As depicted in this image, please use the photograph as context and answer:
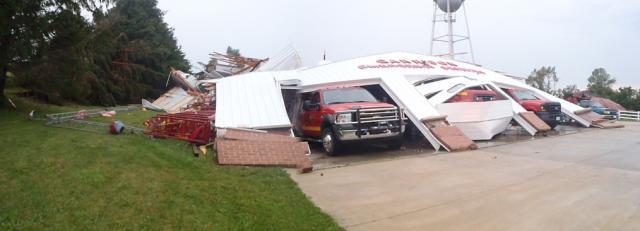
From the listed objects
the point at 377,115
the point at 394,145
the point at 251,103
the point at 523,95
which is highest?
the point at 523,95

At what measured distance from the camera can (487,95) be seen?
14273 mm

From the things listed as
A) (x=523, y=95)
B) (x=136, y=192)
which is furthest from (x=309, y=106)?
(x=523, y=95)

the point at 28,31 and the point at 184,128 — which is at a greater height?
the point at 28,31

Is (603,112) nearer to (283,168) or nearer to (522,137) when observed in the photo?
(522,137)

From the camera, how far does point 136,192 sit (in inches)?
210

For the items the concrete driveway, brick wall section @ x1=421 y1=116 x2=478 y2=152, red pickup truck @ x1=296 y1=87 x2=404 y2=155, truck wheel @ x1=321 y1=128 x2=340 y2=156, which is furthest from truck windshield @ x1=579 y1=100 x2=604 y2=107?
truck wheel @ x1=321 y1=128 x2=340 y2=156

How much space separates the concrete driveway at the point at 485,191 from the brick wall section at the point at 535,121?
4.47 m

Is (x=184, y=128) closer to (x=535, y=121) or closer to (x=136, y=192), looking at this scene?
(x=136, y=192)

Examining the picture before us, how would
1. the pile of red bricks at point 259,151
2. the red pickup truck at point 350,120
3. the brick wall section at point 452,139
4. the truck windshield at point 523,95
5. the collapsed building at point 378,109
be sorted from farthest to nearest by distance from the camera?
the truck windshield at point 523,95
the brick wall section at point 452,139
the collapsed building at point 378,109
the red pickup truck at point 350,120
the pile of red bricks at point 259,151

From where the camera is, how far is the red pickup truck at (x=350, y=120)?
1021 centimetres

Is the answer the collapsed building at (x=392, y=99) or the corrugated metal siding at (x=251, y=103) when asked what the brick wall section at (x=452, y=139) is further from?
the corrugated metal siding at (x=251, y=103)

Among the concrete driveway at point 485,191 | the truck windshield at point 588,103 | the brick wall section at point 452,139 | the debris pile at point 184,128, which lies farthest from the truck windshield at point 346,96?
the truck windshield at point 588,103

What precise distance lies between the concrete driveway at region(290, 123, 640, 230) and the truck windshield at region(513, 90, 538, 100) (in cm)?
797

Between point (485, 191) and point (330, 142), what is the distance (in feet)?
15.6
